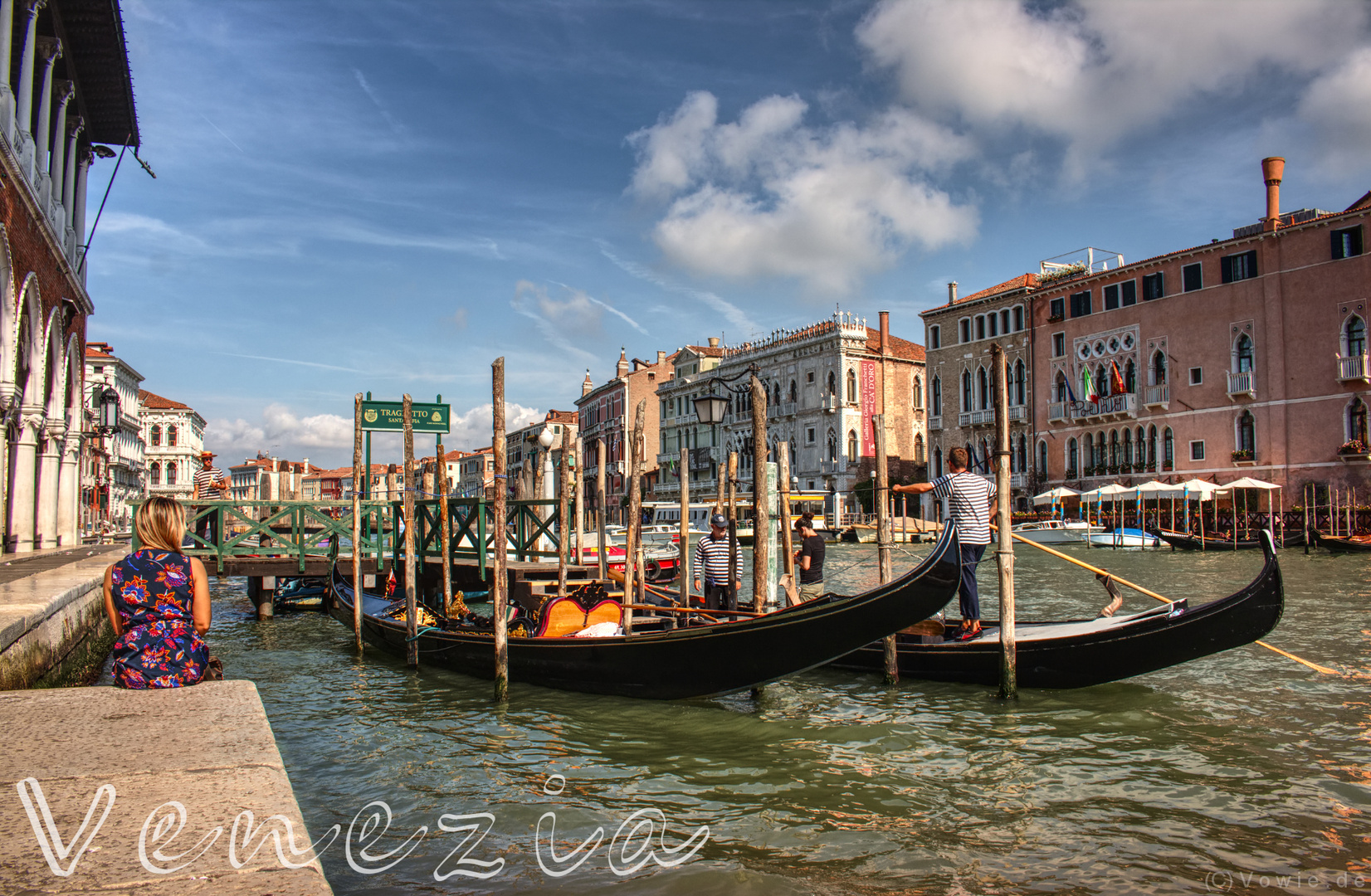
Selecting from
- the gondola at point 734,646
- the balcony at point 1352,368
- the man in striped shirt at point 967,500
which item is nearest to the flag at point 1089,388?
the balcony at point 1352,368

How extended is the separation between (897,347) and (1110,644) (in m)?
32.4

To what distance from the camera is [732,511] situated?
338 inches

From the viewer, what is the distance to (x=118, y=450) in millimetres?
45438

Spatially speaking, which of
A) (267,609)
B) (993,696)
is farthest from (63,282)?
(993,696)

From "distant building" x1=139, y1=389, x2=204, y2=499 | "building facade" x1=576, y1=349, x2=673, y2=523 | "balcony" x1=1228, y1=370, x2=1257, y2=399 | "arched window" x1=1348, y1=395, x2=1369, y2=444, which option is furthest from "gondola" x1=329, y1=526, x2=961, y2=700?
"distant building" x1=139, y1=389, x2=204, y2=499

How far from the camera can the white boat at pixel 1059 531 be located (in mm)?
25266

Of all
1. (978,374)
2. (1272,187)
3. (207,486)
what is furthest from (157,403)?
(1272,187)

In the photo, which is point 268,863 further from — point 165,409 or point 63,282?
point 165,409

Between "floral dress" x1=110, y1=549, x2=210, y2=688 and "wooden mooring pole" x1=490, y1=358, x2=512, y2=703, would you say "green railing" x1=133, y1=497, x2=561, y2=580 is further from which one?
"floral dress" x1=110, y1=549, x2=210, y2=688

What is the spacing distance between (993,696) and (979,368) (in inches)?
1060

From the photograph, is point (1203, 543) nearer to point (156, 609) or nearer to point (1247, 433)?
point (1247, 433)

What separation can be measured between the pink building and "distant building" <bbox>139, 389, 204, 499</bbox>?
1994 inches

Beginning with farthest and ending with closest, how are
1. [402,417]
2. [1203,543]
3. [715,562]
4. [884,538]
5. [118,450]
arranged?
[118,450]
[1203,543]
[402,417]
[715,562]
[884,538]

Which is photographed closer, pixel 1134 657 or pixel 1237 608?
pixel 1237 608
